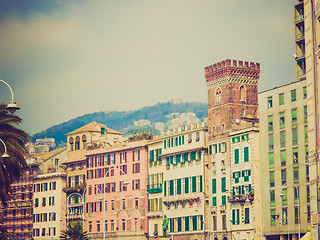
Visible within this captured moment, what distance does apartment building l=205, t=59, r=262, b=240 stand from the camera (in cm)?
13662

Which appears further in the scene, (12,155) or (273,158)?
(273,158)

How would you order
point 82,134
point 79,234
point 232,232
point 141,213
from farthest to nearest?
point 82,134 < point 141,213 < point 232,232 < point 79,234

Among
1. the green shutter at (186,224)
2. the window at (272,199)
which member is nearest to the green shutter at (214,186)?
the green shutter at (186,224)

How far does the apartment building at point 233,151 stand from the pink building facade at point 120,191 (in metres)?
22.3

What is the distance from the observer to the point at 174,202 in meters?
157

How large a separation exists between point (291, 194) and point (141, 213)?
45697 millimetres

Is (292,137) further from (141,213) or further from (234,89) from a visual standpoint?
(141,213)

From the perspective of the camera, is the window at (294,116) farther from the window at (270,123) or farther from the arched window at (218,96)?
the arched window at (218,96)

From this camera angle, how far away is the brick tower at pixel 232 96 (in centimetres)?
14662

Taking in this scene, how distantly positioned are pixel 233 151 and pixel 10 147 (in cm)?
7858

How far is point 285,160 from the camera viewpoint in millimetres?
129500

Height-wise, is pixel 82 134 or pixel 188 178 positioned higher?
pixel 82 134

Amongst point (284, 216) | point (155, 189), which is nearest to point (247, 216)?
point (284, 216)

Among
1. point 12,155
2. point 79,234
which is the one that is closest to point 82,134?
point 79,234
